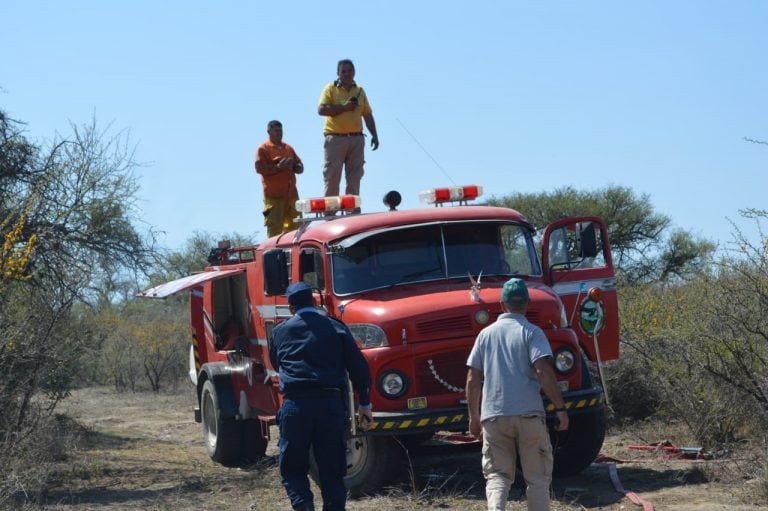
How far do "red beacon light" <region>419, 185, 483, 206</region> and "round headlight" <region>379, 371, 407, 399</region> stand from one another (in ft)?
7.98

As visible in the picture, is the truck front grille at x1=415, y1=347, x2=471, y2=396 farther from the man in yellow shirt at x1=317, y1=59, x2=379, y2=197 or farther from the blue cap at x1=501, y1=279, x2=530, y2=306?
the man in yellow shirt at x1=317, y1=59, x2=379, y2=197

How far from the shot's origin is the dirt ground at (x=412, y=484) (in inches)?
393

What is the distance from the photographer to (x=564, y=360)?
34.8 ft

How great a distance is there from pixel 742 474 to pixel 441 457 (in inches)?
147

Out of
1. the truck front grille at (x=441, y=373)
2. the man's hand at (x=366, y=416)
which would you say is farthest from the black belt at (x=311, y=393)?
the truck front grille at (x=441, y=373)

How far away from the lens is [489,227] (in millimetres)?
11492

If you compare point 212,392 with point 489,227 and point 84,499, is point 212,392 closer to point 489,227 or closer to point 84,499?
point 84,499

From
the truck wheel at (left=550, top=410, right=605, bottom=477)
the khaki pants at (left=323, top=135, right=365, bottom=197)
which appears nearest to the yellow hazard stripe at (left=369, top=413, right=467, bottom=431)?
the truck wheel at (left=550, top=410, right=605, bottom=477)

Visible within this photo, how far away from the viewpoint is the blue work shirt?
8570 millimetres

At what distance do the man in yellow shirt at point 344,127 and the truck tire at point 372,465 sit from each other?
4.28 m

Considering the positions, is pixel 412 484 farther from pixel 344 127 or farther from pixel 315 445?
pixel 344 127

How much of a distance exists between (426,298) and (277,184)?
4.03 m

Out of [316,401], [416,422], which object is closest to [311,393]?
[316,401]

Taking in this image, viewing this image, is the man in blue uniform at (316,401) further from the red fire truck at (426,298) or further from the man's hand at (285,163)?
the man's hand at (285,163)
